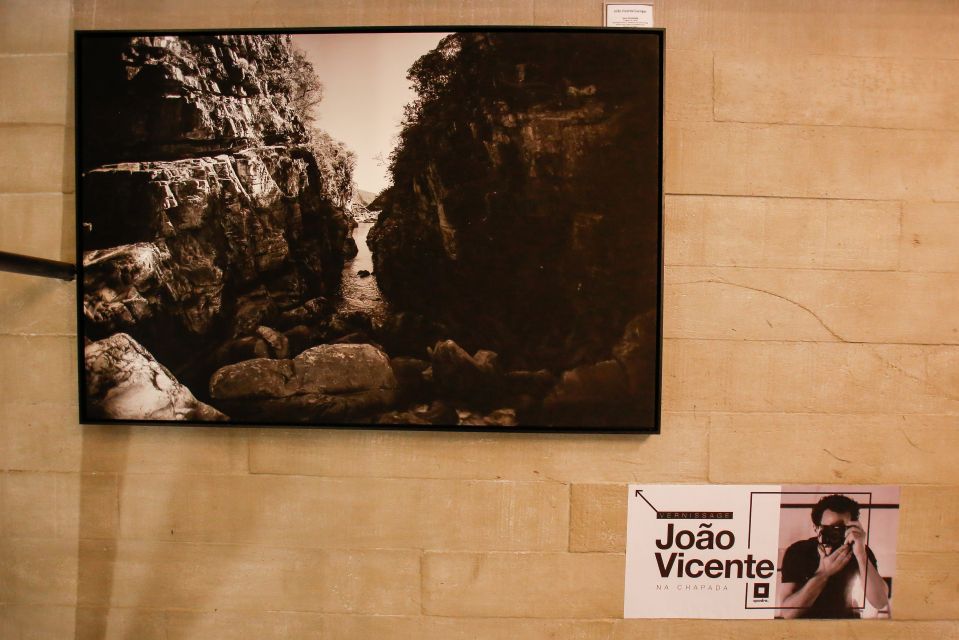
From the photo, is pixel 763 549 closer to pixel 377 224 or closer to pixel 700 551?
pixel 700 551

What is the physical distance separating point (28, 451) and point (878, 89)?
244cm

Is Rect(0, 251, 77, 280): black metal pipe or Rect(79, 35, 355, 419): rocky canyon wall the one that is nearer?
Rect(0, 251, 77, 280): black metal pipe

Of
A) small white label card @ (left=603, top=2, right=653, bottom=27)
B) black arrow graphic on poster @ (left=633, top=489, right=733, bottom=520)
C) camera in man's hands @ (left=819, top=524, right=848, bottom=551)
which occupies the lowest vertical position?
camera in man's hands @ (left=819, top=524, right=848, bottom=551)

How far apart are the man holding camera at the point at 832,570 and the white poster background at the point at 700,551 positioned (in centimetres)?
5

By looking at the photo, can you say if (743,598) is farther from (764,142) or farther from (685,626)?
(764,142)

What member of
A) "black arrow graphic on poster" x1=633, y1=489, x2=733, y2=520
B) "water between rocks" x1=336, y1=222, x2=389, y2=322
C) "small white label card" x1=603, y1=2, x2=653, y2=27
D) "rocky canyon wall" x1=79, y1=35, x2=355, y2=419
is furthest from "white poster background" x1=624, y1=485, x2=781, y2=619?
"small white label card" x1=603, y1=2, x2=653, y2=27

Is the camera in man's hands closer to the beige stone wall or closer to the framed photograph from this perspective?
the beige stone wall

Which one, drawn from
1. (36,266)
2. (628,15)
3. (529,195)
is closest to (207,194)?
(36,266)

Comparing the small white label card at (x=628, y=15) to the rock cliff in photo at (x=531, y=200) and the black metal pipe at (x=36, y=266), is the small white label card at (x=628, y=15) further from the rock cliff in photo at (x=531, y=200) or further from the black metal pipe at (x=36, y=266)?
the black metal pipe at (x=36, y=266)

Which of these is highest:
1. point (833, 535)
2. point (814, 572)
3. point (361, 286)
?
point (361, 286)

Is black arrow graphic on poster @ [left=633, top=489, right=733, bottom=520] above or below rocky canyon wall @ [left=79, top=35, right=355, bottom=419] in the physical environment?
below

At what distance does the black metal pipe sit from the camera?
3.69ft

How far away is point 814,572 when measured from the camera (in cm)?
133

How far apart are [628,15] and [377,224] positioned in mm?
842
